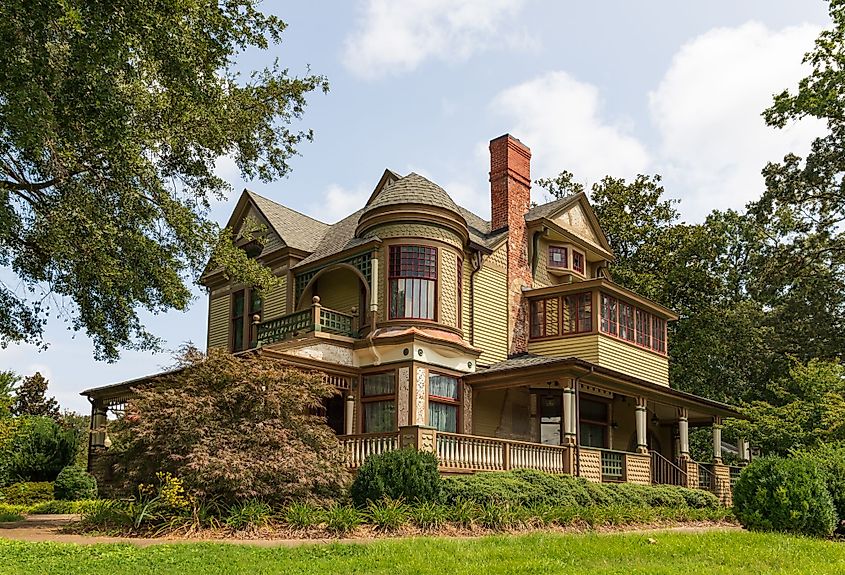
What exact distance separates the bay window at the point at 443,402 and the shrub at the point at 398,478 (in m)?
5.75

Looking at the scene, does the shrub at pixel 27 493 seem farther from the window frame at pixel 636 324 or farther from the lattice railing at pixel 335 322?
the window frame at pixel 636 324

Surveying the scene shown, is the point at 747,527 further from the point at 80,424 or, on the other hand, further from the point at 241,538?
the point at 80,424

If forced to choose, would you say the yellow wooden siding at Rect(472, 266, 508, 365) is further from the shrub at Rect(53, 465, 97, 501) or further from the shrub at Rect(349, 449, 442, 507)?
the shrub at Rect(53, 465, 97, 501)

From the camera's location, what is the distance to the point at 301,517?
1438 centimetres

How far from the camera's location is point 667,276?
131 feet

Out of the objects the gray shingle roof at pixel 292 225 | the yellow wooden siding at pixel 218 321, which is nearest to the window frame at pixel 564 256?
the gray shingle roof at pixel 292 225

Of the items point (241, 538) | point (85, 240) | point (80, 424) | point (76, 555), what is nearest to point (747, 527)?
point (241, 538)

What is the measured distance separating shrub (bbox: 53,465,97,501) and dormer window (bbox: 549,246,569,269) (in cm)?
1613

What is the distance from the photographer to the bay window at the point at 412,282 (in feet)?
76.1

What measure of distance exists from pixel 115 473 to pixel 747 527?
1189cm

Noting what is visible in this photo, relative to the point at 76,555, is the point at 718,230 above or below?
above

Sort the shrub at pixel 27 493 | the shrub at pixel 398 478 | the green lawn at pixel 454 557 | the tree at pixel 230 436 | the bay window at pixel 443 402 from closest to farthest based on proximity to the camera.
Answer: the green lawn at pixel 454 557, the tree at pixel 230 436, the shrub at pixel 398 478, the bay window at pixel 443 402, the shrub at pixel 27 493

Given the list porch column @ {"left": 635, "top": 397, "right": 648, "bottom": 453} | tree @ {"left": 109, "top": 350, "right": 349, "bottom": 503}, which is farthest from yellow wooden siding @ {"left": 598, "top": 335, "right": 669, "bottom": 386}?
tree @ {"left": 109, "top": 350, "right": 349, "bottom": 503}

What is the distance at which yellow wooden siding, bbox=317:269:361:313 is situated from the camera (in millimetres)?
24984
